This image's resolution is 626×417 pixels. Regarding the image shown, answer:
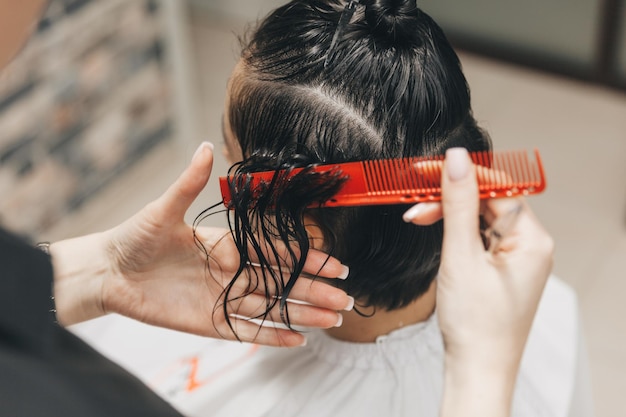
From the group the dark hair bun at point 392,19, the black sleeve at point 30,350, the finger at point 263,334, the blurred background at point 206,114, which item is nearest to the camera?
the black sleeve at point 30,350

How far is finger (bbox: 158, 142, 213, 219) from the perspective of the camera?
0.90 m

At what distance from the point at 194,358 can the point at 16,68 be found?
103 cm

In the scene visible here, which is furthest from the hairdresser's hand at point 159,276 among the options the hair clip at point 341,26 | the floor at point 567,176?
the floor at point 567,176

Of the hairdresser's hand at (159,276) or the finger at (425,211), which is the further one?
the hairdresser's hand at (159,276)

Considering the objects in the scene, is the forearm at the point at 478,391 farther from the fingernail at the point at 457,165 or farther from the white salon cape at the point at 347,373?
the white salon cape at the point at 347,373

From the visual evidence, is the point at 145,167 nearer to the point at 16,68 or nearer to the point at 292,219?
the point at 16,68

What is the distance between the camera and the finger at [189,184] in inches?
35.5

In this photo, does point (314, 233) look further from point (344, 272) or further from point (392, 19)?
point (392, 19)

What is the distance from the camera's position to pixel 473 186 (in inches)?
27.2

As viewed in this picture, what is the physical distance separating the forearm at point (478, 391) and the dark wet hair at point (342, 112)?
0.25 meters

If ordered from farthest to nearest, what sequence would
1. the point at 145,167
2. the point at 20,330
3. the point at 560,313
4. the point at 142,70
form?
the point at 145,167, the point at 142,70, the point at 560,313, the point at 20,330

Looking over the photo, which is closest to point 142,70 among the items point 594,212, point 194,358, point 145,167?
point 145,167

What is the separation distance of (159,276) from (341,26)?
46cm

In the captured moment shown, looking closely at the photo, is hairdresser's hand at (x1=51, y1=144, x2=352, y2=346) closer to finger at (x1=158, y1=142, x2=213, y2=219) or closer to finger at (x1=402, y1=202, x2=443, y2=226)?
finger at (x1=158, y1=142, x2=213, y2=219)
